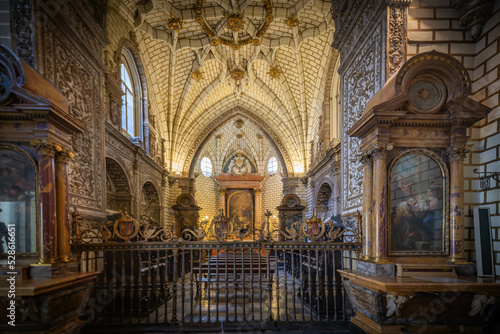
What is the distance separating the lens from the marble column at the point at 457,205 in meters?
3.84

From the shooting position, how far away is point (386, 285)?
11.0 feet

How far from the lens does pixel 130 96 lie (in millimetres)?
11297

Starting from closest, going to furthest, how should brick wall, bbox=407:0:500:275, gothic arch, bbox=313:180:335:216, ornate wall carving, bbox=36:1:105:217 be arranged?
brick wall, bbox=407:0:500:275, ornate wall carving, bbox=36:1:105:217, gothic arch, bbox=313:180:335:216

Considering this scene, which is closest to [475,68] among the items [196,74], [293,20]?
[293,20]

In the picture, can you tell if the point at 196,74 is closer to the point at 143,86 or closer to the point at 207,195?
the point at 143,86

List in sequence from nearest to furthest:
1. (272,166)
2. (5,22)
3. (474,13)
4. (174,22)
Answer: (474,13) → (5,22) → (174,22) → (272,166)

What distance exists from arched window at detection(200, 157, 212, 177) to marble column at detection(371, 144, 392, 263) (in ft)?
64.3

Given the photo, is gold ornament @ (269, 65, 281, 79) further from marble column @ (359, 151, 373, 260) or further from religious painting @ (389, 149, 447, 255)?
religious painting @ (389, 149, 447, 255)

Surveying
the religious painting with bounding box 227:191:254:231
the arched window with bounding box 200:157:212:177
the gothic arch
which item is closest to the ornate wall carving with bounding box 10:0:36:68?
the gothic arch

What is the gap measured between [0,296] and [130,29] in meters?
9.23

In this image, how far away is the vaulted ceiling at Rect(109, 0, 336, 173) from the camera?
10.9 m

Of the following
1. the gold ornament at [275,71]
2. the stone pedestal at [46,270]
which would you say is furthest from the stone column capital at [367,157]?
the gold ornament at [275,71]

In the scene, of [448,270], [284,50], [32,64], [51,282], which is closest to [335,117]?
[284,50]

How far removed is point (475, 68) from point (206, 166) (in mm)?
20026
